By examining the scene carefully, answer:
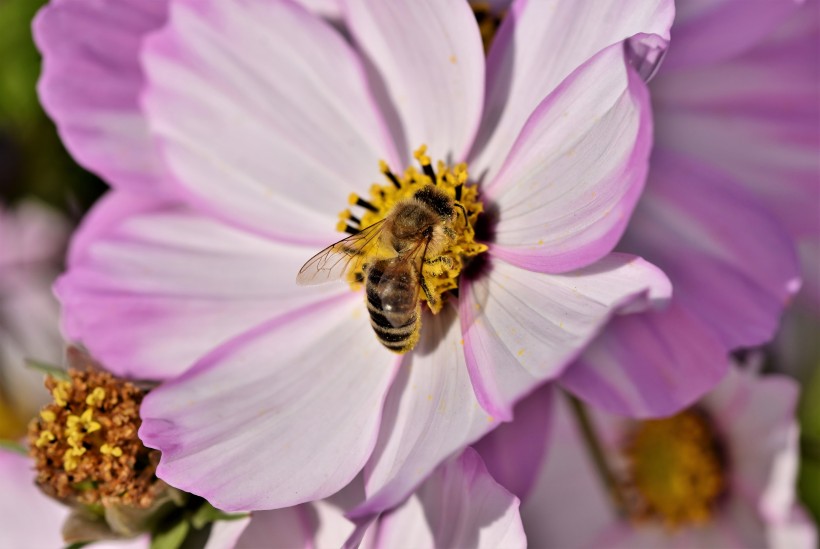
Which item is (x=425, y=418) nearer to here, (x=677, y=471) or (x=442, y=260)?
(x=442, y=260)

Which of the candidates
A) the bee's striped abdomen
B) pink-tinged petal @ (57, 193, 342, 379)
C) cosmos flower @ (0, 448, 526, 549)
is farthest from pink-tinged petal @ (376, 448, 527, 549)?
pink-tinged petal @ (57, 193, 342, 379)

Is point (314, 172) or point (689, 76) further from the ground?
point (689, 76)

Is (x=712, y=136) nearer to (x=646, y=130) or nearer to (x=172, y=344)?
(x=646, y=130)

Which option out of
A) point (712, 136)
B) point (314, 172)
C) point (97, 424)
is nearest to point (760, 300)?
point (712, 136)

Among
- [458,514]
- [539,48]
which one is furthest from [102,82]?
[458,514]

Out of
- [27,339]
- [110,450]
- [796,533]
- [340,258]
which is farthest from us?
[27,339]

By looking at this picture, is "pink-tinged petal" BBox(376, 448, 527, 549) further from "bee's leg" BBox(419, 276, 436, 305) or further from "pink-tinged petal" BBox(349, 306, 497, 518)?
"bee's leg" BBox(419, 276, 436, 305)
